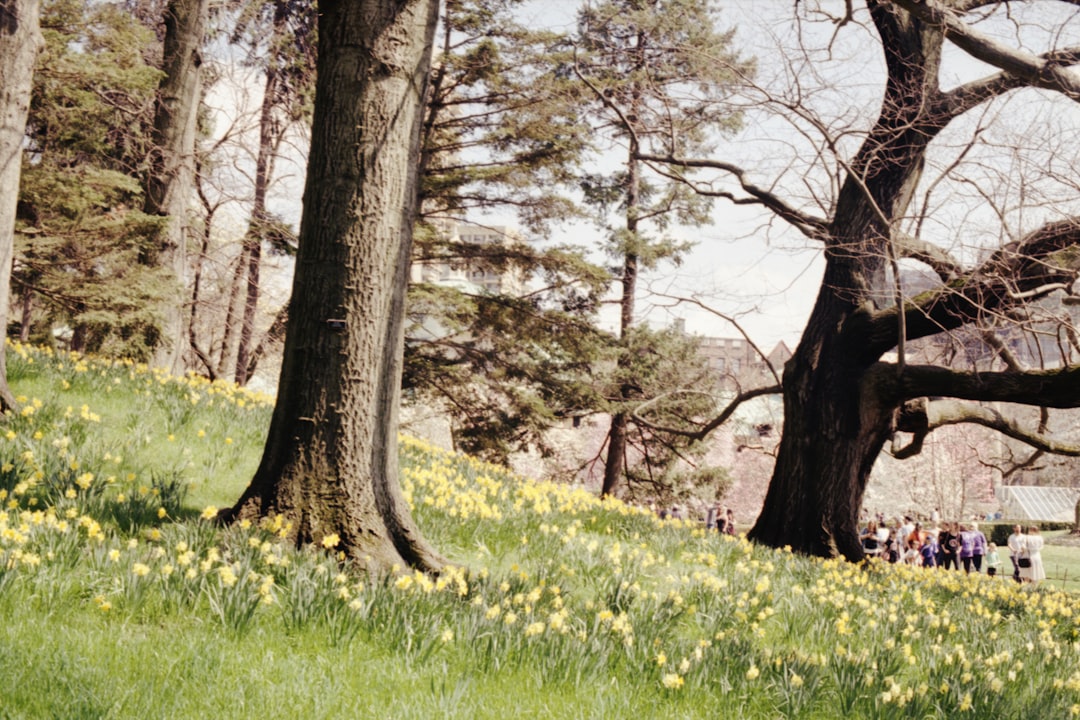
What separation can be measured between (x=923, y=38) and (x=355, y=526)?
900cm

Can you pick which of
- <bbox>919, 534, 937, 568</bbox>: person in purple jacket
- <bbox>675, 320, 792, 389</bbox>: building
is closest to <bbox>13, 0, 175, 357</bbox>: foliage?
<bbox>675, 320, 792, 389</bbox>: building

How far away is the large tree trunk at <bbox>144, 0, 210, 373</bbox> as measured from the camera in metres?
11.6

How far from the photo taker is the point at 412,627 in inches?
131

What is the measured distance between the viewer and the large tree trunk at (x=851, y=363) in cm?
966

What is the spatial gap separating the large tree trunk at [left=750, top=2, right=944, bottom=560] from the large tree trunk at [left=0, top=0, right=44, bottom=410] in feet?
26.9

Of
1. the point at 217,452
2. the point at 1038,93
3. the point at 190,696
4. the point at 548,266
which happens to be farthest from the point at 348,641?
the point at 548,266

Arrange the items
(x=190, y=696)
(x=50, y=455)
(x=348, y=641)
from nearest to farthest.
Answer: (x=190, y=696) < (x=348, y=641) < (x=50, y=455)

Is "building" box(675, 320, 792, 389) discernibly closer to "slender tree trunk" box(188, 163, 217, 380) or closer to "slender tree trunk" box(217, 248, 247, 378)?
"slender tree trunk" box(217, 248, 247, 378)

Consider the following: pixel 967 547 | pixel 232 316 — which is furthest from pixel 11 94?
pixel 967 547

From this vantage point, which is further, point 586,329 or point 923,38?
point 586,329

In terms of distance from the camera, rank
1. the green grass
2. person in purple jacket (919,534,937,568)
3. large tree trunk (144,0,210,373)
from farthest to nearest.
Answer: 1. person in purple jacket (919,534,937,568)
2. large tree trunk (144,0,210,373)
3. the green grass

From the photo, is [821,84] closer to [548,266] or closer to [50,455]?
[50,455]

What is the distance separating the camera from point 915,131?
986 centimetres

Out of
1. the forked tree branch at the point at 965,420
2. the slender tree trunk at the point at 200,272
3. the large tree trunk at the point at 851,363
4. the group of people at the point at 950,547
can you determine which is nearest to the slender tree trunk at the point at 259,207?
the slender tree trunk at the point at 200,272
